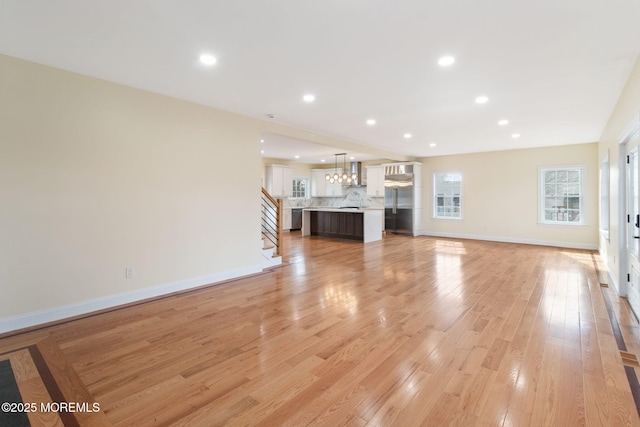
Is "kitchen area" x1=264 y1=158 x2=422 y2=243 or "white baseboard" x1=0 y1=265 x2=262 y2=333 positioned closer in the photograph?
"white baseboard" x1=0 y1=265 x2=262 y2=333

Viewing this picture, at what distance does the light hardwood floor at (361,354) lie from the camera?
1834mm

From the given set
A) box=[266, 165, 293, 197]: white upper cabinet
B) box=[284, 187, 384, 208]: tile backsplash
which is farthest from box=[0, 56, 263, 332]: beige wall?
box=[284, 187, 384, 208]: tile backsplash

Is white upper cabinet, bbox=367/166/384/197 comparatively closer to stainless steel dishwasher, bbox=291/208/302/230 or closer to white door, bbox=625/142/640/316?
stainless steel dishwasher, bbox=291/208/302/230

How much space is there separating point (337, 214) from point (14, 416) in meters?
7.91

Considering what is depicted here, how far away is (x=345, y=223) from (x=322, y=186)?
3389 mm

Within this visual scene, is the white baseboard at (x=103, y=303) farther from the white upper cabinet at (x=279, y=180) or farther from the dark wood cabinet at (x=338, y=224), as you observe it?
the white upper cabinet at (x=279, y=180)

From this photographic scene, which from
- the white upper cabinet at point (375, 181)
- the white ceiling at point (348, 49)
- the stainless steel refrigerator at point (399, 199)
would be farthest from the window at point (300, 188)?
the white ceiling at point (348, 49)

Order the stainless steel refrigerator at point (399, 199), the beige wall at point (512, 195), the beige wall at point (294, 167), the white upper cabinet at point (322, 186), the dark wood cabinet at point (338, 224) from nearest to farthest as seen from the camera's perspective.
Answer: the beige wall at point (512, 195)
the dark wood cabinet at point (338, 224)
the stainless steel refrigerator at point (399, 199)
the beige wall at point (294, 167)
the white upper cabinet at point (322, 186)

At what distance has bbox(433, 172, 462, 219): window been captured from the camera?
376 inches

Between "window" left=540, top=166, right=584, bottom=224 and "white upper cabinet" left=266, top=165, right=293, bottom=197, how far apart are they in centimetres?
754

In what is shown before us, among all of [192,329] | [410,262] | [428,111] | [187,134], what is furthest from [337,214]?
[192,329]

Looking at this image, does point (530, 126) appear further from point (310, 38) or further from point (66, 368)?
point (66, 368)

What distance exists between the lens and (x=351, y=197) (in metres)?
11.9

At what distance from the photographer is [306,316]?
3.31 m
